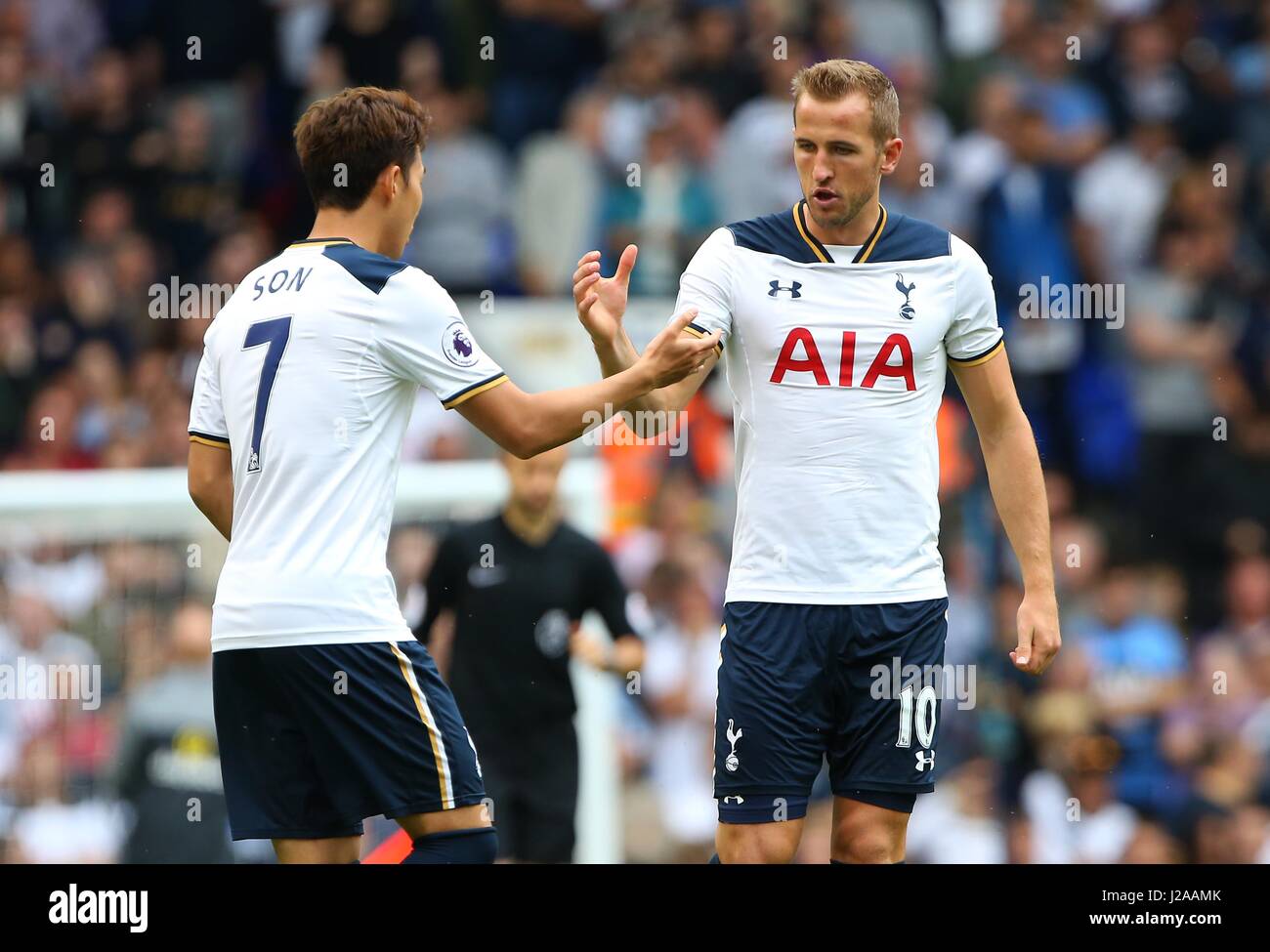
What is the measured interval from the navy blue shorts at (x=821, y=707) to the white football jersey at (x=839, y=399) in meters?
→ 0.08

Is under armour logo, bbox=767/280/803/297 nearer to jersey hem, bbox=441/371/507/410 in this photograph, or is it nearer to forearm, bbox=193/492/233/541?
jersey hem, bbox=441/371/507/410

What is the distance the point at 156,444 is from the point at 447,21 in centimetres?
386

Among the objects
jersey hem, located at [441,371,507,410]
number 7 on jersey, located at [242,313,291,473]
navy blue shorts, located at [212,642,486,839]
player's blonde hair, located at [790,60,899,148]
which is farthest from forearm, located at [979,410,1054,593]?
number 7 on jersey, located at [242,313,291,473]

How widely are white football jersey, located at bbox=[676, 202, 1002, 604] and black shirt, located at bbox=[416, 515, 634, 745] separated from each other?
2472 millimetres

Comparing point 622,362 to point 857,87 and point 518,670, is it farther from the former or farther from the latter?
point 518,670

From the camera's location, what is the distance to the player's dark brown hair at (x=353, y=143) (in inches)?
200

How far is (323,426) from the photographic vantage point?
4.93 m

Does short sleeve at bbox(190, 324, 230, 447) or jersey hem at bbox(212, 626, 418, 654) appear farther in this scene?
short sleeve at bbox(190, 324, 230, 447)

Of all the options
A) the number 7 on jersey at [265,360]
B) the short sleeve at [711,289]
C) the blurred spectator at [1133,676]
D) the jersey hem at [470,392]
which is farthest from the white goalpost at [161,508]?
the number 7 on jersey at [265,360]

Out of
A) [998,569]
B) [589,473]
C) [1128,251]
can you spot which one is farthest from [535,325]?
[1128,251]

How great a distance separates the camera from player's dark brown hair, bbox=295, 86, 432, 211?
16.7 feet

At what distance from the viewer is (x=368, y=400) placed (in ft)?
16.3

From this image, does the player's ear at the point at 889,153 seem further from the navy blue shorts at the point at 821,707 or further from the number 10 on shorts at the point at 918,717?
the number 10 on shorts at the point at 918,717

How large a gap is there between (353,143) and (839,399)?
151 centimetres
